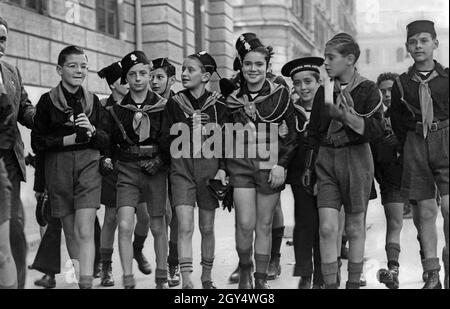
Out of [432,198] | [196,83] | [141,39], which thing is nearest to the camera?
[432,198]

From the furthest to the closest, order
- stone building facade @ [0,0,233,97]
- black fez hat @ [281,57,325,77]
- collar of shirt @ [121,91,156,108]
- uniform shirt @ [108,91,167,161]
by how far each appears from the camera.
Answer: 1. stone building facade @ [0,0,233,97]
2. black fez hat @ [281,57,325,77]
3. collar of shirt @ [121,91,156,108]
4. uniform shirt @ [108,91,167,161]

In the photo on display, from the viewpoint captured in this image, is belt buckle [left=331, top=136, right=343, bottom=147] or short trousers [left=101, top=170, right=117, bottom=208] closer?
belt buckle [left=331, top=136, right=343, bottom=147]

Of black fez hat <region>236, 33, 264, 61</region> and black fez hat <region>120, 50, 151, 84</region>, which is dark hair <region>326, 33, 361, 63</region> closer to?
black fez hat <region>236, 33, 264, 61</region>

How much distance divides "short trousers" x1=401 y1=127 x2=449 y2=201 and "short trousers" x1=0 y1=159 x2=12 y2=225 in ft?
9.73

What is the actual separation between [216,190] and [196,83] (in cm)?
91

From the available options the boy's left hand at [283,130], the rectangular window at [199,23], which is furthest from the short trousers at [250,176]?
the rectangular window at [199,23]

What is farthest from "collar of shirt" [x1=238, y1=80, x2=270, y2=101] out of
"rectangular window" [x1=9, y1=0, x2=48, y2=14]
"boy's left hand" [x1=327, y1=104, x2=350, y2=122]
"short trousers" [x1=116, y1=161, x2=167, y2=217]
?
"rectangular window" [x1=9, y1=0, x2=48, y2=14]

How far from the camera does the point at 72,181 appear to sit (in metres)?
5.18

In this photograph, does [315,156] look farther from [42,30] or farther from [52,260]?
[42,30]

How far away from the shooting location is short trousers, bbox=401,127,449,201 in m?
5.06

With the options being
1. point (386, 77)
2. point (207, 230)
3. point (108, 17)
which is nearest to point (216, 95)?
point (207, 230)

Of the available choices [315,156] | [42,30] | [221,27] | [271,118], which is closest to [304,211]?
[315,156]

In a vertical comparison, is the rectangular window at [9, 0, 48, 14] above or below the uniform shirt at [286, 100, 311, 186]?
above

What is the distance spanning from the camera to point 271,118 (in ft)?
17.4
